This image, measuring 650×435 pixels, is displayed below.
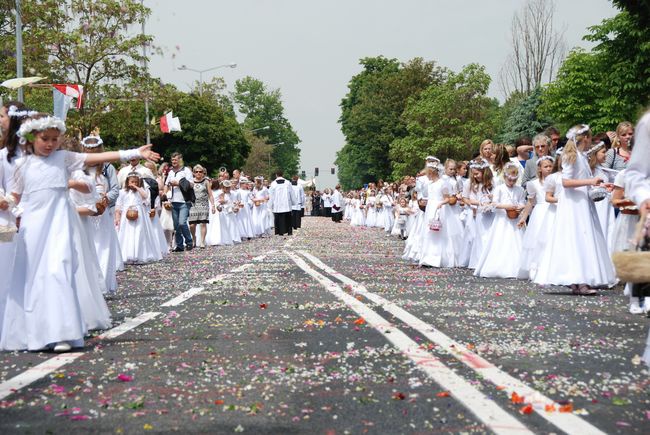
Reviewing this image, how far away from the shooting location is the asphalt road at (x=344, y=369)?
474cm

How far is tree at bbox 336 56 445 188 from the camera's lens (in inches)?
3578

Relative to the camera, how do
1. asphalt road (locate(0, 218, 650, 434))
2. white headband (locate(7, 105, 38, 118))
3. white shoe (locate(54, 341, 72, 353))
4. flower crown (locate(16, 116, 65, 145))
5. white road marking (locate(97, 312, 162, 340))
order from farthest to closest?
white headband (locate(7, 105, 38, 118)), white road marking (locate(97, 312, 162, 340)), flower crown (locate(16, 116, 65, 145)), white shoe (locate(54, 341, 72, 353)), asphalt road (locate(0, 218, 650, 434))

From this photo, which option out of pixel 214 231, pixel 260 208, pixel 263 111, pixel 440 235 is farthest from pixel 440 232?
pixel 263 111

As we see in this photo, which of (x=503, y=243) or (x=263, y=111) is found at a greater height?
(x=263, y=111)

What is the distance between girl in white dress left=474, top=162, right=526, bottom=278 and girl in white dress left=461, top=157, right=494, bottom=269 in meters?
0.43

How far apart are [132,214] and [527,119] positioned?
210ft

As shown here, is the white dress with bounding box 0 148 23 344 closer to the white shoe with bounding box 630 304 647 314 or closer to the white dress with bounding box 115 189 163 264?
the white shoe with bounding box 630 304 647 314

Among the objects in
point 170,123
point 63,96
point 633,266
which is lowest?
point 633,266

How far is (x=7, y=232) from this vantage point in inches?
284

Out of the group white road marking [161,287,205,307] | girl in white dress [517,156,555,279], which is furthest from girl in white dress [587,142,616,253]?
white road marking [161,287,205,307]

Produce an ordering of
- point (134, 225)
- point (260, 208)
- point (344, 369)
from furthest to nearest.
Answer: point (260, 208) < point (134, 225) < point (344, 369)

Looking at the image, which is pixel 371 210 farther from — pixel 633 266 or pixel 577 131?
pixel 633 266

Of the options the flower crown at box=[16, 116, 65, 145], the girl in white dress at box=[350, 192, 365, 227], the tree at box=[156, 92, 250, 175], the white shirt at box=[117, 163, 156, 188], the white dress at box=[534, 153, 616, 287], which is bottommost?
the girl in white dress at box=[350, 192, 365, 227]

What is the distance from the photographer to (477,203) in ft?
52.9
